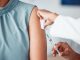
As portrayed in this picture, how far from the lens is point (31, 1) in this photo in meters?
0.96

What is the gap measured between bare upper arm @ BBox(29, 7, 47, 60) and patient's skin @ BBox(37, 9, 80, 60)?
0.18ft

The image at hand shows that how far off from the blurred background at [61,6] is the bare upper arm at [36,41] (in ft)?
0.37

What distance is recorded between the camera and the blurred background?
937 mm

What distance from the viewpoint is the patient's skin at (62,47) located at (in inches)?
34.2

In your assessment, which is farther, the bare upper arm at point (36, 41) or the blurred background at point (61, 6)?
the blurred background at point (61, 6)

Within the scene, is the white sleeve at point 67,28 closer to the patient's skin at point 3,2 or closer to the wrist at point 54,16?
the wrist at point 54,16

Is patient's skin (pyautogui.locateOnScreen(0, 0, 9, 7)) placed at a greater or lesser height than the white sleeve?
greater

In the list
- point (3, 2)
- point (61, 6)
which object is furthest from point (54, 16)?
point (3, 2)

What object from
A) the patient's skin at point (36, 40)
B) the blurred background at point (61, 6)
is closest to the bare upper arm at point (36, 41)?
the patient's skin at point (36, 40)

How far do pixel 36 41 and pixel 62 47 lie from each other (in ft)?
0.49

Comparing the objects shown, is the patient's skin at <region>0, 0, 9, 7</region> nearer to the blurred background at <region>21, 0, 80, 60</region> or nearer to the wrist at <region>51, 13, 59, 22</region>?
the blurred background at <region>21, 0, 80, 60</region>

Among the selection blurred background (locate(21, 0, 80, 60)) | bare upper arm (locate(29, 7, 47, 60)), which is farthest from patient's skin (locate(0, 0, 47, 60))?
blurred background (locate(21, 0, 80, 60))

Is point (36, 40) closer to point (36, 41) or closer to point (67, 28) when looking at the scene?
point (36, 41)

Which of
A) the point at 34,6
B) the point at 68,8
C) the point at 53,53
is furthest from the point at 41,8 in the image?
the point at 53,53
